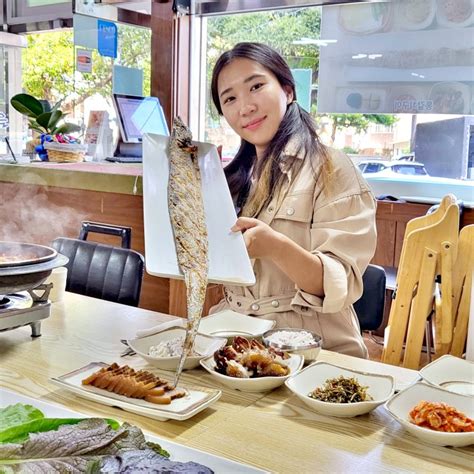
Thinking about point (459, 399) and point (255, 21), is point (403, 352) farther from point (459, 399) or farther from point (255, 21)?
point (255, 21)

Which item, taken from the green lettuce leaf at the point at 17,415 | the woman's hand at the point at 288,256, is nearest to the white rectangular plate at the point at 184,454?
the green lettuce leaf at the point at 17,415

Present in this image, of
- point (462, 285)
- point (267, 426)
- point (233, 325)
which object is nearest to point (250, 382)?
point (267, 426)

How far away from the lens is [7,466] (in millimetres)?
571

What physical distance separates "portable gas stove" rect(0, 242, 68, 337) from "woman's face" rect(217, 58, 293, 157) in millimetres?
426

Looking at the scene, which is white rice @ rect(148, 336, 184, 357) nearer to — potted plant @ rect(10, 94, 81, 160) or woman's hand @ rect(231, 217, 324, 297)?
woman's hand @ rect(231, 217, 324, 297)

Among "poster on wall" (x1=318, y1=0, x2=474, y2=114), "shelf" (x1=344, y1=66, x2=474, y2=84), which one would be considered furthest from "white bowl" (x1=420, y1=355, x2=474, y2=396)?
"shelf" (x1=344, y1=66, x2=474, y2=84)

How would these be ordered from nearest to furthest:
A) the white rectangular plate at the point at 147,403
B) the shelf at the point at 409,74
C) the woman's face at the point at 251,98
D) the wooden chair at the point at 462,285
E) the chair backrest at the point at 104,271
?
the white rectangular plate at the point at 147,403
the woman's face at the point at 251,98
the chair backrest at the point at 104,271
the wooden chair at the point at 462,285
the shelf at the point at 409,74

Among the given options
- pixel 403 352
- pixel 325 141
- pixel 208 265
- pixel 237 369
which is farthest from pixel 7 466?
pixel 403 352

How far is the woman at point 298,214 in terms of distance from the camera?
126 cm

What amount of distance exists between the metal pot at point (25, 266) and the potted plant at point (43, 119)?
213 mm

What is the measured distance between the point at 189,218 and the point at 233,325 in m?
0.53

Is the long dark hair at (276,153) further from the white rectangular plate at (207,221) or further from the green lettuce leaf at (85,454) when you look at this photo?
the green lettuce leaf at (85,454)

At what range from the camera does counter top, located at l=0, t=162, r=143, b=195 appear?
924 millimetres

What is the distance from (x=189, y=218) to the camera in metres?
0.82
